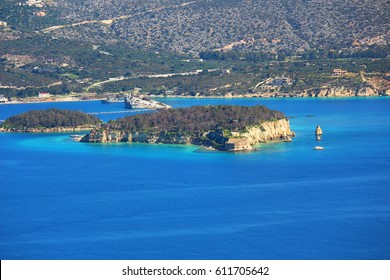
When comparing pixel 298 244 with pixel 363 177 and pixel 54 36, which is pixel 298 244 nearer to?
pixel 363 177

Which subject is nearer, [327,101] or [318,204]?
[318,204]

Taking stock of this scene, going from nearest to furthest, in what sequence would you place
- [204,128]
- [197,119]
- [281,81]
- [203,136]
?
[203,136], [204,128], [197,119], [281,81]

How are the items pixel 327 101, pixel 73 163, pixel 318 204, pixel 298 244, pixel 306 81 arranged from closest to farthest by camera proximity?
pixel 298 244, pixel 318 204, pixel 73 163, pixel 327 101, pixel 306 81

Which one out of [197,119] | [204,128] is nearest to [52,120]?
[197,119]

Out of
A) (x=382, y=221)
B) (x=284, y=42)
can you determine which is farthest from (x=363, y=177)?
(x=284, y=42)

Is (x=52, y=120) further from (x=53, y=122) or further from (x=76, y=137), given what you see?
(x=76, y=137)

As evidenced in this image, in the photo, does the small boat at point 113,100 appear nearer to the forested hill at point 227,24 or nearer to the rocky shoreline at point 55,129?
the rocky shoreline at point 55,129

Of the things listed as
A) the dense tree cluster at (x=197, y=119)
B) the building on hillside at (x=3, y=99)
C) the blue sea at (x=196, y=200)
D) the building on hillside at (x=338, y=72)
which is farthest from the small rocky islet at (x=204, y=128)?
the building on hillside at (x=338, y=72)
